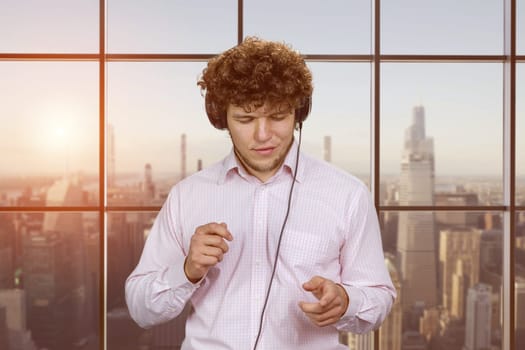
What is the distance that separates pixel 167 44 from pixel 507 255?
190 centimetres

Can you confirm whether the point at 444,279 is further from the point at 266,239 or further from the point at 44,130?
the point at 44,130

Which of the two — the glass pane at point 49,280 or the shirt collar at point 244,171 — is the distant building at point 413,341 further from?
the shirt collar at point 244,171

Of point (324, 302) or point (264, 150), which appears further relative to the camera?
point (264, 150)

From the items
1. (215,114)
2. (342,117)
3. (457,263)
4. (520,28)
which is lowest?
(457,263)

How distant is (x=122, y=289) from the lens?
3.00m

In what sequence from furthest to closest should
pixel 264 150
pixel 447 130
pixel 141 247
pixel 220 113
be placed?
pixel 447 130, pixel 141 247, pixel 220 113, pixel 264 150

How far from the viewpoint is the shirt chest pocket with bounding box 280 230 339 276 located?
1469 mm

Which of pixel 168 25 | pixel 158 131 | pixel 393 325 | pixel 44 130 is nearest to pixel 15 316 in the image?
pixel 44 130

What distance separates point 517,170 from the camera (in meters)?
3.08

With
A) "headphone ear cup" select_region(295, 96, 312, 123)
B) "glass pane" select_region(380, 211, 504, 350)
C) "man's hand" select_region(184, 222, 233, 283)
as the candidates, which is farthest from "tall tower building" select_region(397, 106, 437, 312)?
"man's hand" select_region(184, 222, 233, 283)

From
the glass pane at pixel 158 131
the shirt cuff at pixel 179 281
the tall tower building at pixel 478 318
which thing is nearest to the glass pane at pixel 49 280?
the glass pane at pixel 158 131

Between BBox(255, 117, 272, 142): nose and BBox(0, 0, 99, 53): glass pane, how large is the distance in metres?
1.83

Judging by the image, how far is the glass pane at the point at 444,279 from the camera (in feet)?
10.1

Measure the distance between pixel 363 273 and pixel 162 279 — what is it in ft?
1.46
